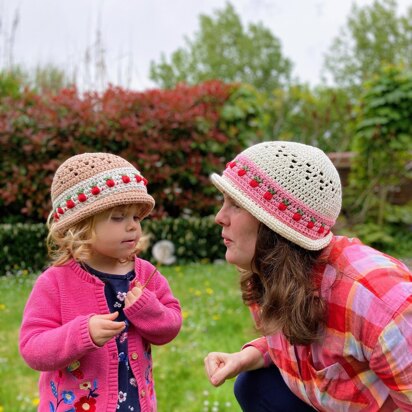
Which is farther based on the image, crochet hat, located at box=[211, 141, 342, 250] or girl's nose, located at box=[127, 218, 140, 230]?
girl's nose, located at box=[127, 218, 140, 230]

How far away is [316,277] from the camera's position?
1.70 metres

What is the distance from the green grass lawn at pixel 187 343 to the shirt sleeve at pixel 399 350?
2.49ft

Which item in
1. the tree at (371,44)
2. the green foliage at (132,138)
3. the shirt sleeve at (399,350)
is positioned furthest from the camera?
the tree at (371,44)

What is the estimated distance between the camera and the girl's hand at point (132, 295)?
1.72 metres

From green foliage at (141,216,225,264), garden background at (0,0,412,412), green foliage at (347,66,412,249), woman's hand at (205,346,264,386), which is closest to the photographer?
woman's hand at (205,346,264,386)

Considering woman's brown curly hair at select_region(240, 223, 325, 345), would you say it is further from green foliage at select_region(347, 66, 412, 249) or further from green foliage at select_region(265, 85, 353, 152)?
green foliage at select_region(265, 85, 353, 152)

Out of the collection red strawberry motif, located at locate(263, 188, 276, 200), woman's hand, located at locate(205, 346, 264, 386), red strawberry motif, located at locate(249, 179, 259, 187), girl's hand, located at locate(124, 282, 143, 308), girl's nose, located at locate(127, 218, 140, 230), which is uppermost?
red strawberry motif, located at locate(249, 179, 259, 187)

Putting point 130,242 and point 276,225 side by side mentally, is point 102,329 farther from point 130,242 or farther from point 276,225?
point 276,225

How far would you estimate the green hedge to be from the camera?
5.58m

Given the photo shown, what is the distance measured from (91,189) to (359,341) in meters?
0.92

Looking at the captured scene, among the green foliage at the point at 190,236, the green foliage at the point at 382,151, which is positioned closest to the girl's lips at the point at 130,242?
the green foliage at the point at 190,236

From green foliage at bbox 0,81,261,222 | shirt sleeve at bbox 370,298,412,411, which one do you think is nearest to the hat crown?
shirt sleeve at bbox 370,298,412,411

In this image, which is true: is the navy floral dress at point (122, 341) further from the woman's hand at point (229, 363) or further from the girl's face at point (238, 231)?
the girl's face at point (238, 231)

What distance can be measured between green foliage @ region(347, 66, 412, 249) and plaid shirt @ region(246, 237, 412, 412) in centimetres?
580
